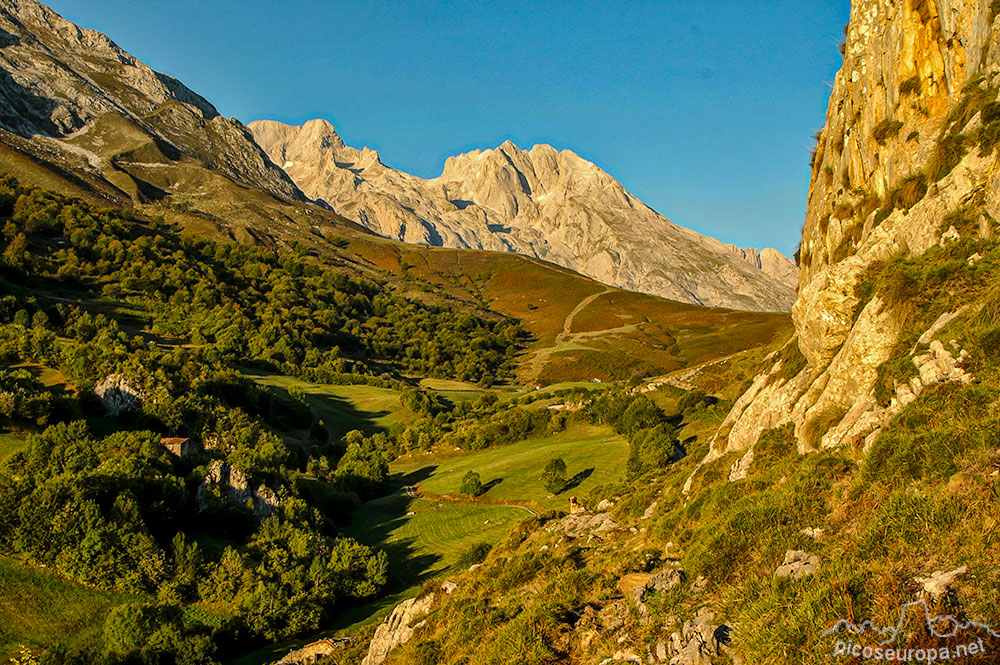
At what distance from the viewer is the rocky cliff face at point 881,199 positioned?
12758mm

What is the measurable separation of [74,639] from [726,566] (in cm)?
2008

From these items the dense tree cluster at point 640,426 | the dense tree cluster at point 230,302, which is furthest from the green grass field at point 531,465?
the dense tree cluster at point 230,302

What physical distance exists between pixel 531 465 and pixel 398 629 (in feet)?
93.5

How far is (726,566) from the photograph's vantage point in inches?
373

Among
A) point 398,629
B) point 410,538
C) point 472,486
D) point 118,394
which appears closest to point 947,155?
point 398,629

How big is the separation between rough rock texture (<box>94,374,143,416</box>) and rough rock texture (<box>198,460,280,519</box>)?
38.8 feet

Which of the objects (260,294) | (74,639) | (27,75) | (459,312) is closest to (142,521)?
(74,639)

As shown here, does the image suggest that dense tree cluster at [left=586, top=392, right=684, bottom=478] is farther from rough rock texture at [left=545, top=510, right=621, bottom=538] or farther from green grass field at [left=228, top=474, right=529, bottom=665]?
rough rock texture at [left=545, top=510, right=621, bottom=538]

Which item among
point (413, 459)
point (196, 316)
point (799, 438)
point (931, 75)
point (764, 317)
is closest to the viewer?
point (799, 438)

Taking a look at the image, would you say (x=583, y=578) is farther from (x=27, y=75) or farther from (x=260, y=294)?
(x=27, y=75)

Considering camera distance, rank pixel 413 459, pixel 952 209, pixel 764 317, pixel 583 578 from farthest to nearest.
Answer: pixel 764 317 < pixel 413 459 < pixel 952 209 < pixel 583 578

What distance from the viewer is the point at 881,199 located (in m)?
18.7

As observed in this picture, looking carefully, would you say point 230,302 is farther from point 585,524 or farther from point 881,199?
point 881,199

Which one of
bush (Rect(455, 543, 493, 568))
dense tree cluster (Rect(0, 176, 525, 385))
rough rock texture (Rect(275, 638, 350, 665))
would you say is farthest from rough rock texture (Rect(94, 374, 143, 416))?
bush (Rect(455, 543, 493, 568))
